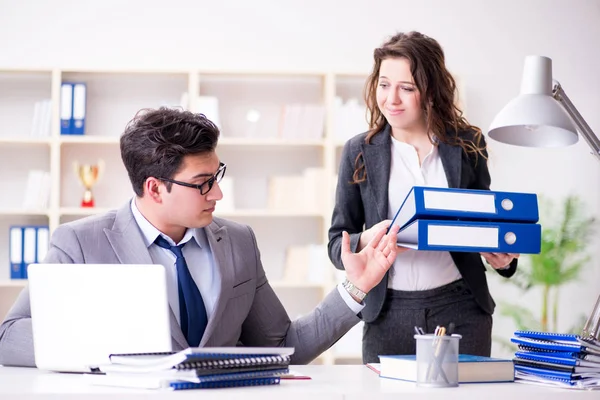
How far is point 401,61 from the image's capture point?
231cm

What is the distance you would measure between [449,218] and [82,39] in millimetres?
3717

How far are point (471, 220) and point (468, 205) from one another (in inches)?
2.6

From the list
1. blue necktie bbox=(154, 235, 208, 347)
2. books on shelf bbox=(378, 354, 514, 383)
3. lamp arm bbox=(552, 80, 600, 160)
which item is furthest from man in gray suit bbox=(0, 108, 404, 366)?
lamp arm bbox=(552, 80, 600, 160)

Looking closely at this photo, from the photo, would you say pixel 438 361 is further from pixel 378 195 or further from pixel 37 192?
pixel 37 192

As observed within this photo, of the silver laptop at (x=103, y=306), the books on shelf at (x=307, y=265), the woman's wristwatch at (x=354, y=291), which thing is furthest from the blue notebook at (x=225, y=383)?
the books on shelf at (x=307, y=265)

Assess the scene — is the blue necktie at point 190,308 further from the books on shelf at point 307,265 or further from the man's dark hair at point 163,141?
the books on shelf at point 307,265

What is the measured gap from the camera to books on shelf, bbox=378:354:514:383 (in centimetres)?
157

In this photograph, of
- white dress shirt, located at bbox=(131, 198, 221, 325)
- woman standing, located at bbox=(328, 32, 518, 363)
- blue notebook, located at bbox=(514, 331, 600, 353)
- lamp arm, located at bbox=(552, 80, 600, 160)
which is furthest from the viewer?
woman standing, located at bbox=(328, 32, 518, 363)

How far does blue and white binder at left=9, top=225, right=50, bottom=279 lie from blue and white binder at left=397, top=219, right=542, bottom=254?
3.31 m

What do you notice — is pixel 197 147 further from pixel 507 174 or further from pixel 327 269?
pixel 507 174

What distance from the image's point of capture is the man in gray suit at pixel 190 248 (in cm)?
196

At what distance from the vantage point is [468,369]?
1.58 meters

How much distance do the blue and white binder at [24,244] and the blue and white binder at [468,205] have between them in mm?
3343

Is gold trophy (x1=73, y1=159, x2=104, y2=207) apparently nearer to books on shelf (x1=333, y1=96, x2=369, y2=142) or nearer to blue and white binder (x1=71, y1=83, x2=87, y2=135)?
blue and white binder (x1=71, y1=83, x2=87, y2=135)
